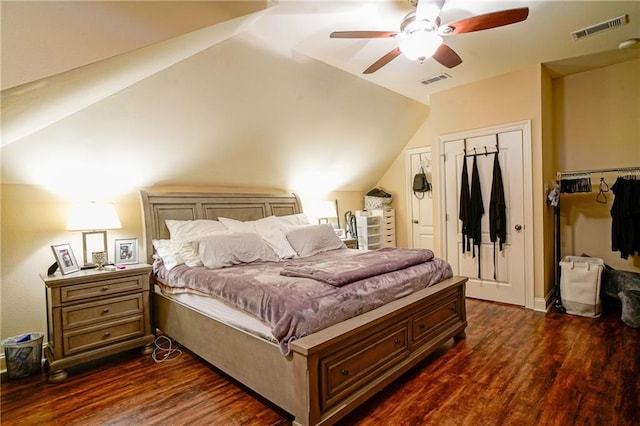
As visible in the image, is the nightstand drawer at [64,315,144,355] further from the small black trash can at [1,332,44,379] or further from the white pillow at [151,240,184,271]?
the white pillow at [151,240,184,271]

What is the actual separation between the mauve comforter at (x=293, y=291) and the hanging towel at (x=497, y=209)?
4.57ft

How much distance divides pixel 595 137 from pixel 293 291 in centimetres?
412

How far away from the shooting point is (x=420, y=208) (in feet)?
18.1

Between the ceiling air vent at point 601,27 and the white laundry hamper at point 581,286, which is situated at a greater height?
the ceiling air vent at point 601,27

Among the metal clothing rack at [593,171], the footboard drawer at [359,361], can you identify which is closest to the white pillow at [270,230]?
the footboard drawer at [359,361]

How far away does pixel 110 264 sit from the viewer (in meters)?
3.08

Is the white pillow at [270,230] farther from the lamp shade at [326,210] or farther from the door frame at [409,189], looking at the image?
the door frame at [409,189]

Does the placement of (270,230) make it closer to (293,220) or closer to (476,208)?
(293,220)

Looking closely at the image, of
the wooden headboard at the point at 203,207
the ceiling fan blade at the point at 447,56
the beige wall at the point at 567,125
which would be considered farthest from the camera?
the beige wall at the point at 567,125

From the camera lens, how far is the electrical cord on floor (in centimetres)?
279

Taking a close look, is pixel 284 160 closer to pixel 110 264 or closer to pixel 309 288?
pixel 110 264

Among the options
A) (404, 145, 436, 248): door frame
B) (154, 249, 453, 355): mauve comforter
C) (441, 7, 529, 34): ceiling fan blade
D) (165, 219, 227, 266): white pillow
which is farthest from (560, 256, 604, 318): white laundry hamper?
(165, 219, 227, 266): white pillow

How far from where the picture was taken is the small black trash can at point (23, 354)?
2.47 metres

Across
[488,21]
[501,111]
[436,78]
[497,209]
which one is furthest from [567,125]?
[488,21]
